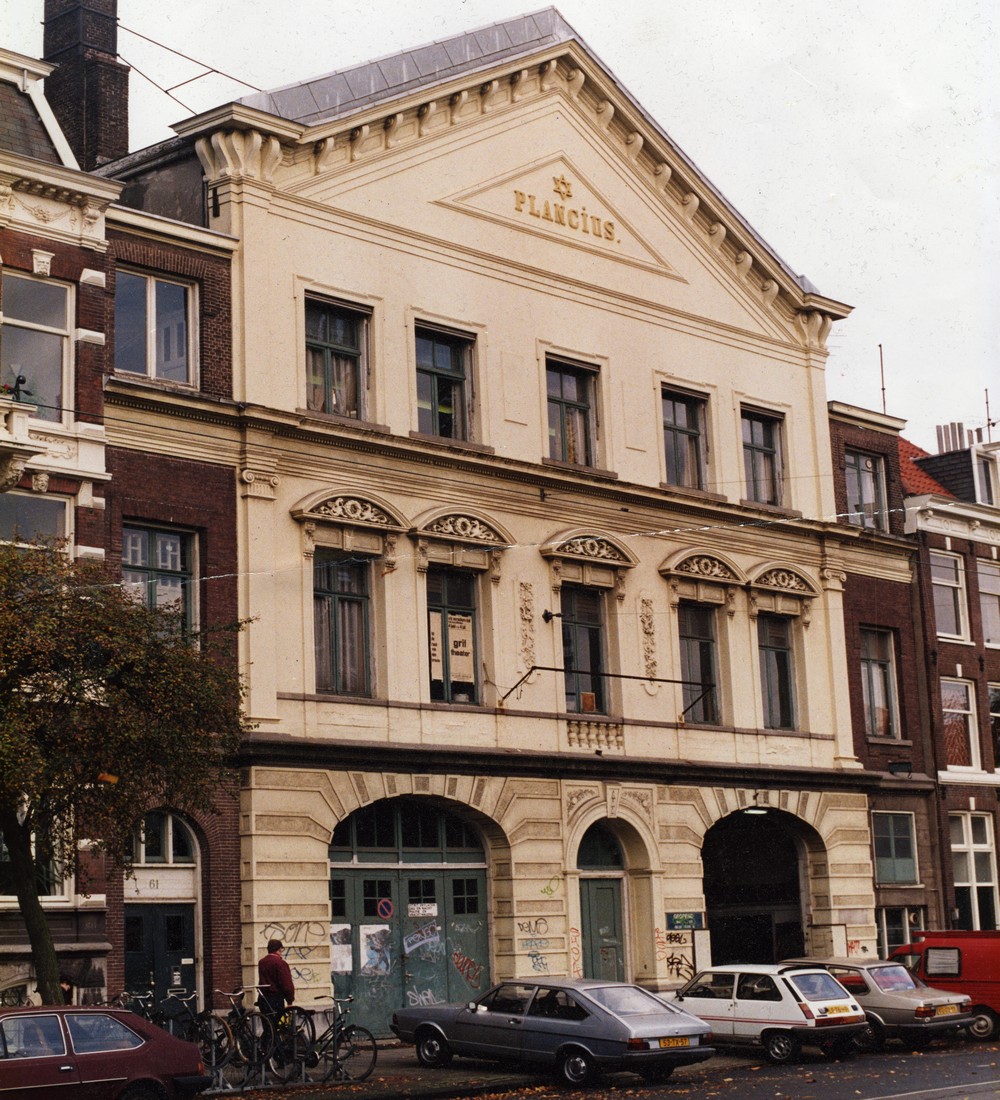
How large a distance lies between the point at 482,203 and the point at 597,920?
14815 mm

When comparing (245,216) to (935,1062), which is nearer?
(935,1062)

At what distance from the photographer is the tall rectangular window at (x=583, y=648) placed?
37875 millimetres

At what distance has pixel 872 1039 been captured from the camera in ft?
107

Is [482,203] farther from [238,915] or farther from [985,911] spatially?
[985,911]

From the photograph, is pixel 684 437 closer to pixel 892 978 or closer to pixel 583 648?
pixel 583 648

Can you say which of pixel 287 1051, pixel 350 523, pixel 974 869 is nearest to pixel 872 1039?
pixel 287 1051

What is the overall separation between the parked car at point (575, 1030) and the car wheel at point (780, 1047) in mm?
3249

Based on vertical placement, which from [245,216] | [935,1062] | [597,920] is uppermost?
[245,216]

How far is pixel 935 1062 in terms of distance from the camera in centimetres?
2920

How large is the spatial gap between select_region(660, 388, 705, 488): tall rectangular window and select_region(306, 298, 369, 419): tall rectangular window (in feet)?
27.2

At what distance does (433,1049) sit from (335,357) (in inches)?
523

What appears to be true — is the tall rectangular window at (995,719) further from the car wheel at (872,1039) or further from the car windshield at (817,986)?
the car windshield at (817,986)

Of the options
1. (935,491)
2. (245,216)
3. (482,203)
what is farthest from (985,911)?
(245,216)

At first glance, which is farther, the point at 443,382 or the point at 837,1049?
the point at 443,382
